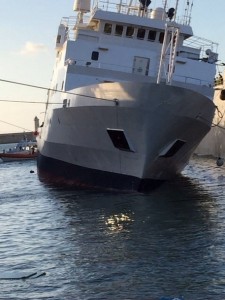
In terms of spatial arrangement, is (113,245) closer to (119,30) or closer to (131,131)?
(131,131)

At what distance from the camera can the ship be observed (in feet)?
65.6

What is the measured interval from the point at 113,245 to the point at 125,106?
7.78m

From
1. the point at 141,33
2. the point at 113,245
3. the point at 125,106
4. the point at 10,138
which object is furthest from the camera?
the point at 10,138

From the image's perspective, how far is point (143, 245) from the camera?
13.7 metres

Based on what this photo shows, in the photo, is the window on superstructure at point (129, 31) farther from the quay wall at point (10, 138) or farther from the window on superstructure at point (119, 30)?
the quay wall at point (10, 138)

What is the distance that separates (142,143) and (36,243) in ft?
24.3

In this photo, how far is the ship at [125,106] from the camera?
19984mm

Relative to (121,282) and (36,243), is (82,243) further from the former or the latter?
(121,282)

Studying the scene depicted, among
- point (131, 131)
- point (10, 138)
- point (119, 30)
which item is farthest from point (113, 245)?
point (10, 138)

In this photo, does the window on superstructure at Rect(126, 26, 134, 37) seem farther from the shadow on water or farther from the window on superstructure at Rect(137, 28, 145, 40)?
the shadow on water

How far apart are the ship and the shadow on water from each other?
1.67m

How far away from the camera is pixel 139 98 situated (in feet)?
64.8

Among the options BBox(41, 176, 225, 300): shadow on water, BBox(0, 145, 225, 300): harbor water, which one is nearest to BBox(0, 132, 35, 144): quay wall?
BBox(0, 145, 225, 300): harbor water

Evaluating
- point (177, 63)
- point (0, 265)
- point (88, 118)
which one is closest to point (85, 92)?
point (88, 118)
